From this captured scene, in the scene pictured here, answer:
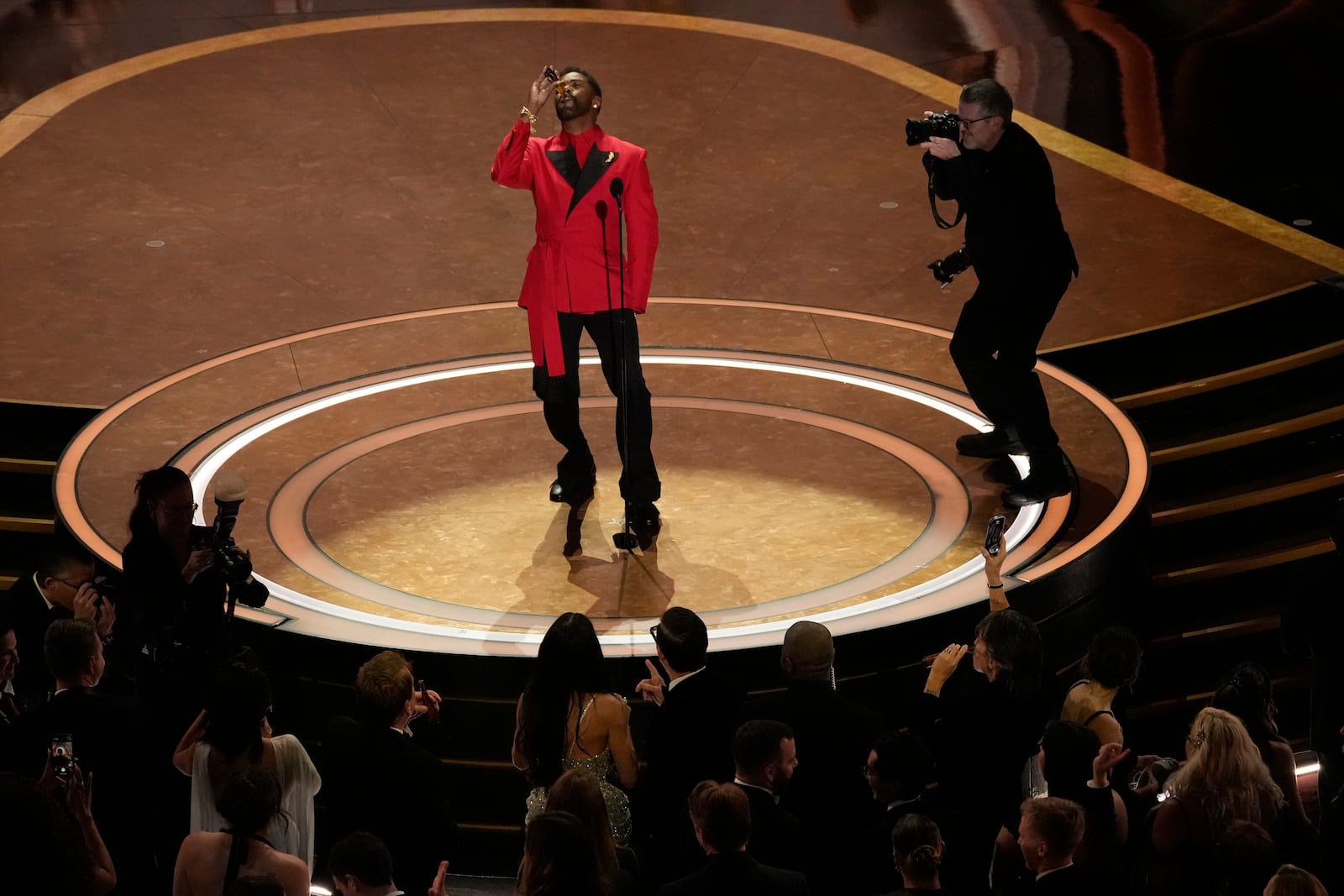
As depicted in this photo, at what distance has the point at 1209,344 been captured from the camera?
8016 millimetres

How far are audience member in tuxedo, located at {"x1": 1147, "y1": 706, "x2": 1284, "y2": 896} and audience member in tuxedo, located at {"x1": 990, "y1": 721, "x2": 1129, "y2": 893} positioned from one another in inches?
4.7

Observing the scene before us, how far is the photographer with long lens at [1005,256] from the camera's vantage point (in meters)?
6.16

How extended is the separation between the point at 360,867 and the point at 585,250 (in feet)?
9.17

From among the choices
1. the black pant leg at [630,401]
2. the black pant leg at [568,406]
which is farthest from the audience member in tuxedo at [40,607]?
the black pant leg at [630,401]

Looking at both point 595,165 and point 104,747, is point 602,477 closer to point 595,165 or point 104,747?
point 595,165

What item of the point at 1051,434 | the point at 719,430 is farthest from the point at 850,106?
the point at 1051,434

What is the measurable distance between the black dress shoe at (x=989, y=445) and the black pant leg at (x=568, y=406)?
1.46m

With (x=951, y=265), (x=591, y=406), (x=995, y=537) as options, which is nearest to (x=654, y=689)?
(x=995, y=537)

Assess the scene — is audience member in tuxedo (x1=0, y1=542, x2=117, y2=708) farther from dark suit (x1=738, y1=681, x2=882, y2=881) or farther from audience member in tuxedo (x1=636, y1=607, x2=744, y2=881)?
dark suit (x1=738, y1=681, x2=882, y2=881)

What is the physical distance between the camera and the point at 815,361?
795cm

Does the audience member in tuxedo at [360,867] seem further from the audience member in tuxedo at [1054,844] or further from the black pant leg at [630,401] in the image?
the black pant leg at [630,401]

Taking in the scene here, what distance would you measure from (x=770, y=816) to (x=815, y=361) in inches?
163

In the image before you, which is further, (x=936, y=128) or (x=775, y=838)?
(x=936, y=128)

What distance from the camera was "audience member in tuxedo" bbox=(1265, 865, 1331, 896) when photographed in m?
3.46
